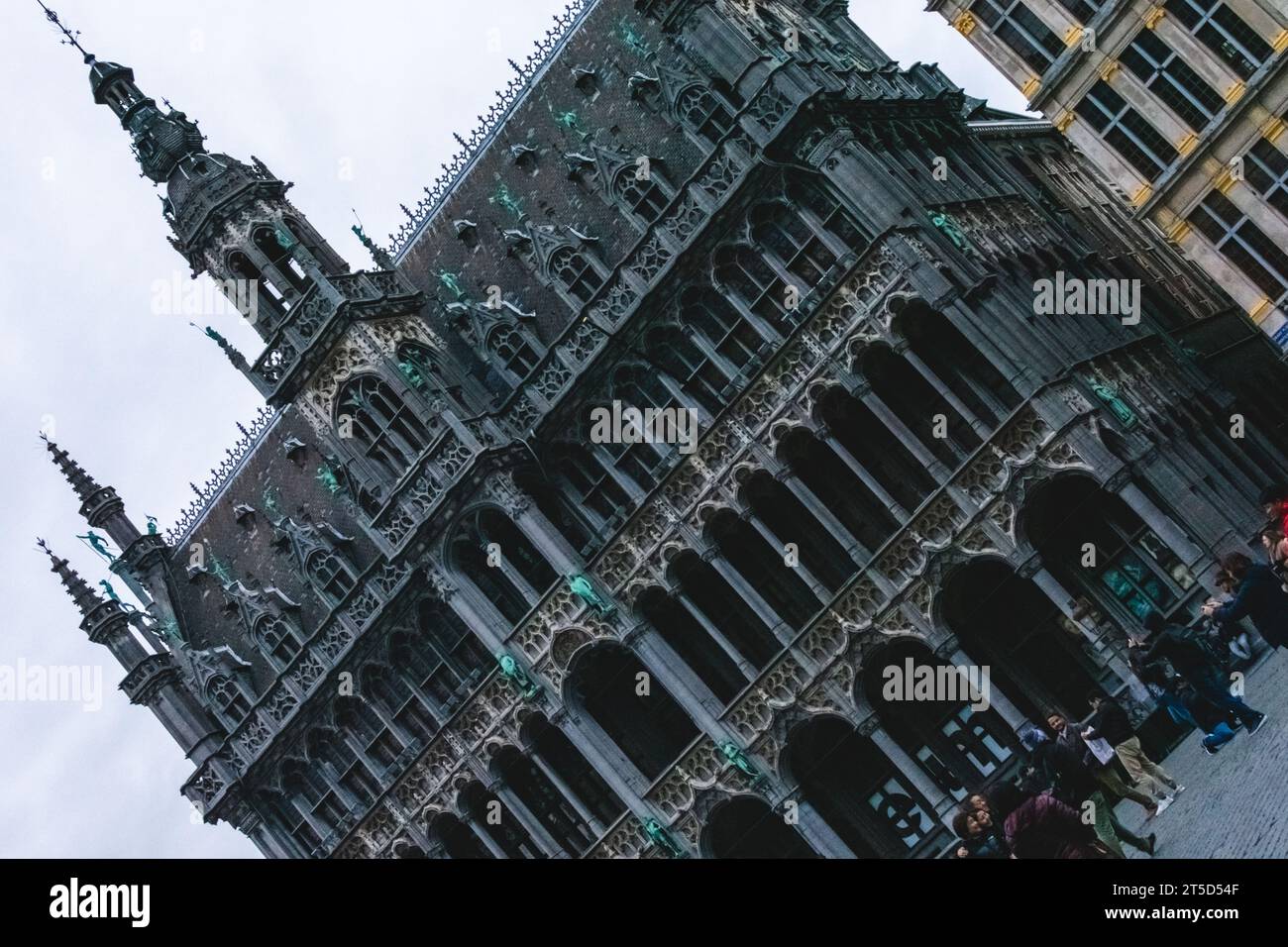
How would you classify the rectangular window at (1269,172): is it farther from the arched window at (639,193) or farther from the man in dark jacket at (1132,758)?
the man in dark jacket at (1132,758)

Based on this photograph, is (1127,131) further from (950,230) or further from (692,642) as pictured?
(692,642)

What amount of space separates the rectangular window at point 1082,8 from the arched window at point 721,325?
11.6 metres

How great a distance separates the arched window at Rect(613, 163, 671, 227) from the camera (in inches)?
1988

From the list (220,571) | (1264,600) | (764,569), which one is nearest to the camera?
(1264,600)

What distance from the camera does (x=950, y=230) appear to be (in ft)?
149

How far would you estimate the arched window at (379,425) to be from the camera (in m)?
52.2

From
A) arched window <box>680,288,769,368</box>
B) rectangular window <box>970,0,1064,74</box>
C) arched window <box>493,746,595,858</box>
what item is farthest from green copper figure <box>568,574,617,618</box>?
rectangular window <box>970,0,1064,74</box>

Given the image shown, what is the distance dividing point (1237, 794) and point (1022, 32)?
24.5m

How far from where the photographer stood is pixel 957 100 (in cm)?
5244

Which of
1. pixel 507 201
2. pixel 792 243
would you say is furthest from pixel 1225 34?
pixel 507 201

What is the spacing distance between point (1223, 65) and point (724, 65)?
12825 mm

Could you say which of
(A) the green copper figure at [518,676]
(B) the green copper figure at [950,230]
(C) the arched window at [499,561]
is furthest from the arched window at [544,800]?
(B) the green copper figure at [950,230]

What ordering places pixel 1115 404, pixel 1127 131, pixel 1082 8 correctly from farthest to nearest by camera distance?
pixel 1127 131 < pixel 1082 8 < pixel 1115 404

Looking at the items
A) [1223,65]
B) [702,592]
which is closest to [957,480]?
[702,592]
